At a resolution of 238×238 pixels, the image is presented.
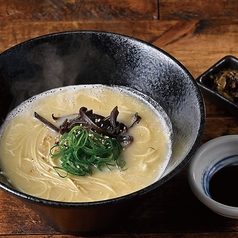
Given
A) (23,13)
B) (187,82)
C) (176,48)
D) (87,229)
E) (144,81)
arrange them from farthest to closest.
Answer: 1. (23,13)
2. (176,48)
3. (144,81)
4. (187,82)
5. (87,229)

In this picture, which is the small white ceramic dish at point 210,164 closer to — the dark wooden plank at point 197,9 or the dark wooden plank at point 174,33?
the dark wooden plank at point 174,33

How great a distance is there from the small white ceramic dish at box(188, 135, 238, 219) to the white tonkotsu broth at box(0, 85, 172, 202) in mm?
138

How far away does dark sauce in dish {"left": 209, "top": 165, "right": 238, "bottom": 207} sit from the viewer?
2.31 meters

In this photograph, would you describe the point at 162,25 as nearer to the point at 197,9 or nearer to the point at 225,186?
the point at 197,9

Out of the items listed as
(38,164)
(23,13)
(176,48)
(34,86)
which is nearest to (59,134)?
(38,164)

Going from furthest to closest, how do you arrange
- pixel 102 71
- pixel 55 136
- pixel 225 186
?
pixel 102 71, pixel 55 136, pixel 225 186

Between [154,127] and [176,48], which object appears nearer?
[154,127]

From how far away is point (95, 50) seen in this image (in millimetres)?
2703

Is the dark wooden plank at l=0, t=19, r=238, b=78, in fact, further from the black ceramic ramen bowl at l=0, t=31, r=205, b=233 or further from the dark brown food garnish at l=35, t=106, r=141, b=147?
the dark brown food garnish at l=35, t=106, r=141, b=147

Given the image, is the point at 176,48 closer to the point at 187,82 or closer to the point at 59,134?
the point at 187,82

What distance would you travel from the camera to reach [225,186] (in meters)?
2.37

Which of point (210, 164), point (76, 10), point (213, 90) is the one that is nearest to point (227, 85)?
point (213, 90)

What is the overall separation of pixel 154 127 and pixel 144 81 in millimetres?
277

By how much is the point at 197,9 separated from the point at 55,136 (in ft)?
4.99
